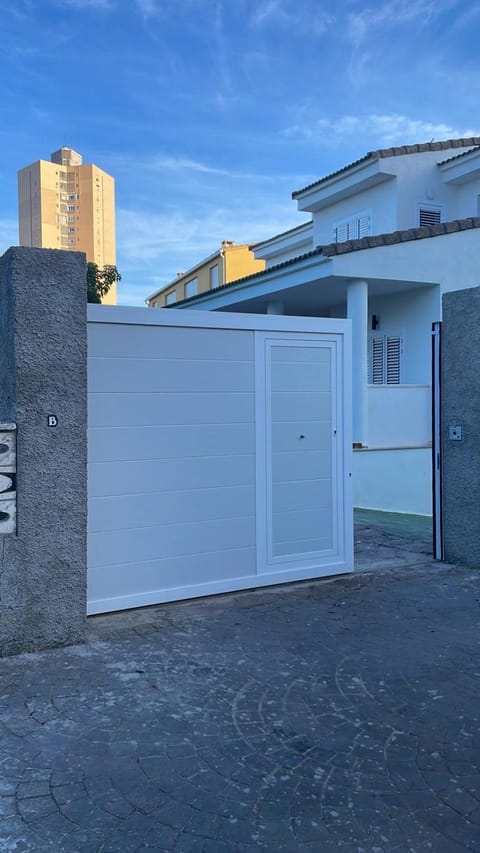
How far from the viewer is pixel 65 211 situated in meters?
48.4

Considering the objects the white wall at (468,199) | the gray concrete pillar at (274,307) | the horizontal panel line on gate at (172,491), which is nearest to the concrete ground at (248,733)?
the horizontal panel line on gate at (172,491)

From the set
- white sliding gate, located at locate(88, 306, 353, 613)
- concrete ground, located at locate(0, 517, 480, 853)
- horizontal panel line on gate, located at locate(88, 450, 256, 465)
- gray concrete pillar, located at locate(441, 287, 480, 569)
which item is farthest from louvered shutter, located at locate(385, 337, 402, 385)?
concrete ground, located at locate(0, 517, 480, 853)

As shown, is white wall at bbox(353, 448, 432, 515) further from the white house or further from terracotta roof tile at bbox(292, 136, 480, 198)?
terracotta roof tile at bbox(292, 136, 480, 198)

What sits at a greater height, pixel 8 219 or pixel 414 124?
pixel 8 219

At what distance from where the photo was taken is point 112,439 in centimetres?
548

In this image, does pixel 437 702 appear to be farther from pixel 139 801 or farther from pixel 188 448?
pixel 188 448

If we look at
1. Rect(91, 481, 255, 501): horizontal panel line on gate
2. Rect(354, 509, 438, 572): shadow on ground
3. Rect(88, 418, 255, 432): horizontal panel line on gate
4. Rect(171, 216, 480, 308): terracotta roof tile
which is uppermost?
Rect(171, 216, 480, 308): terracotta roof tile

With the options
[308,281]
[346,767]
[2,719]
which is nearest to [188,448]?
[2,719]

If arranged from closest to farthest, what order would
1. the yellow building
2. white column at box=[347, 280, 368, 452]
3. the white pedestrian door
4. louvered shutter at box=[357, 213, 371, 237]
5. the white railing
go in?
the white pedestrian door < white column at box=[347, 280, 368, 452] < the white railing < louvered shutter at box=[357, 213, 371, 237] < the yellow building

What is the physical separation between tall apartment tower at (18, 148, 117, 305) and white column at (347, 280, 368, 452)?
121 ft

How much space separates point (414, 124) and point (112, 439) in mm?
15899

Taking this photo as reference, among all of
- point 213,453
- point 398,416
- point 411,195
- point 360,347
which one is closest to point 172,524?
point 213,453

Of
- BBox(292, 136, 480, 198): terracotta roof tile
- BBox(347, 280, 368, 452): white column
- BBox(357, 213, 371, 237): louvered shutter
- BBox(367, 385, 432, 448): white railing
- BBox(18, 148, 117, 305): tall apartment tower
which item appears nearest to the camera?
BBox(347, 280, 368, 452): white column

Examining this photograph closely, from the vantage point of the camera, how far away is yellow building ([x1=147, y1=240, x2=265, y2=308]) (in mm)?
27094
